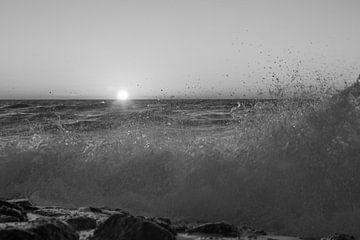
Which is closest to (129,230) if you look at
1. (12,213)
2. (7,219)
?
(7,219)

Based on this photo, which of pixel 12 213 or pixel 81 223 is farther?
pixel 12 213

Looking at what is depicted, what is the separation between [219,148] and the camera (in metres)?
7.70

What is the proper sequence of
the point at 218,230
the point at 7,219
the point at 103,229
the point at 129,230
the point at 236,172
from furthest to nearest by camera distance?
1. the point at 236,172
2. the point at 218,230
3. the point at 7,219
4. the point at 103,229
5. the point at 129,230

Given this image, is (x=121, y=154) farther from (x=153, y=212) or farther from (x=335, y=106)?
(x=335, y=106)

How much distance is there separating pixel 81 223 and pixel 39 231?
140 cm

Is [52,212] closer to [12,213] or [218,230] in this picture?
[12,213]

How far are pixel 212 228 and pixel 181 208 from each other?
198 cm

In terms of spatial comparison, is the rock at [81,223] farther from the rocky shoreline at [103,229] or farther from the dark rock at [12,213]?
the dark rock at [12,213]

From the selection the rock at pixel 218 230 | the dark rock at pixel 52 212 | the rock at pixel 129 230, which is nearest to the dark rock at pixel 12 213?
A: the dark rock at pixel 52 212

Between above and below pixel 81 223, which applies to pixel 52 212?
below

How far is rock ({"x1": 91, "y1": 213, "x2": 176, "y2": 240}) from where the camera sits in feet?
11.6

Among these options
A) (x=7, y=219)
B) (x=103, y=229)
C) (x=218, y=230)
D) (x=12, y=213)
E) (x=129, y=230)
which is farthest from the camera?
(x=12, y=213)

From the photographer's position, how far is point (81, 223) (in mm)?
4520

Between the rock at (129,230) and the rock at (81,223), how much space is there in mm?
629
